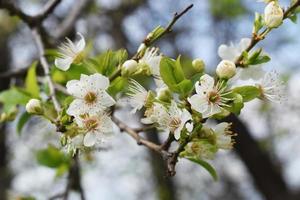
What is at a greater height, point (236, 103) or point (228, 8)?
point (236, 103)

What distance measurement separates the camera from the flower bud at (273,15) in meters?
0.95

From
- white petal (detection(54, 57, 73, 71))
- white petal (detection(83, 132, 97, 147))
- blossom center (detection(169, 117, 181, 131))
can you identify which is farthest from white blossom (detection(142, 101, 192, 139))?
white petal (detection(54, 57, 73, 71))

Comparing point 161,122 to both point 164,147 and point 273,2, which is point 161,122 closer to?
point 164,147

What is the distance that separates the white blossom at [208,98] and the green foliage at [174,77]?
2 cm

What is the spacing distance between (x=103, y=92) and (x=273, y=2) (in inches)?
14.3

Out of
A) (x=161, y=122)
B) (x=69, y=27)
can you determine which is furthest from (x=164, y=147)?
(x=69, y=27)

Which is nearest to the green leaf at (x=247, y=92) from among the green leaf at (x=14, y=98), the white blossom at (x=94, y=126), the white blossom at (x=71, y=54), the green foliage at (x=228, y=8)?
the white blossom at (x=94, y=126)

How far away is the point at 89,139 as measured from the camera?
2.99 ft

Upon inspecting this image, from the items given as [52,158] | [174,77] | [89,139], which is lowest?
[52,158]

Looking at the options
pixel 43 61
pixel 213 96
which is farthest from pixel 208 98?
pixel 43 61

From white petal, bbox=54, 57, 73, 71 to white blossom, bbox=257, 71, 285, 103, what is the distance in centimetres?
38

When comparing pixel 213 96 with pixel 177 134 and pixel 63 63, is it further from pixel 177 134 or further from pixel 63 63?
pixel 63 63

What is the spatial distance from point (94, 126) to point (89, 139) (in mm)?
30

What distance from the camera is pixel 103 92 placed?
3.01 ft
